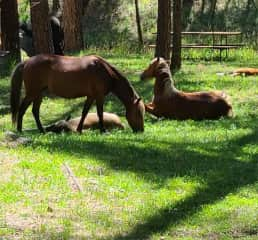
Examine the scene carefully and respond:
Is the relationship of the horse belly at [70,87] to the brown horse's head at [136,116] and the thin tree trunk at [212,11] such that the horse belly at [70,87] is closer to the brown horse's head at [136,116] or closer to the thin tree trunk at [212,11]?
the brown horse's head at [136,116]

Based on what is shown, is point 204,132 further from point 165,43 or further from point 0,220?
point 165,43

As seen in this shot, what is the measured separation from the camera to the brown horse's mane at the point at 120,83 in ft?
40.4

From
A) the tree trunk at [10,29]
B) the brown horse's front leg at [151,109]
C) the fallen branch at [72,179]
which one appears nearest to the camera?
the fallen branch at [72,179]

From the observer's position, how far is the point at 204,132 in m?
11.9

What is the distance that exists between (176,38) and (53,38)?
4.91m

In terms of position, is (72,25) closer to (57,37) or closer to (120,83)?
(57,37)

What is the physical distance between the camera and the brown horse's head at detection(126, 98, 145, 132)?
1247 centimetres

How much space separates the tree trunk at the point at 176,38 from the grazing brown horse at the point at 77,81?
7.25m

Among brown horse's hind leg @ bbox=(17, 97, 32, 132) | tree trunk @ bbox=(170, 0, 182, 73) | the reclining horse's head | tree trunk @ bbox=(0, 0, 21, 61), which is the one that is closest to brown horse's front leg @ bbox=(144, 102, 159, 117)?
the reclining horse's head

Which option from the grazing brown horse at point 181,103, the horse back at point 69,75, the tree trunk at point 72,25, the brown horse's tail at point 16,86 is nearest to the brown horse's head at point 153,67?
the grazing brown horse at point 181,103

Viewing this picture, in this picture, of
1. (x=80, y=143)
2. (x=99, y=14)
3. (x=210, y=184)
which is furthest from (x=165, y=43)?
(x=99, y=14)

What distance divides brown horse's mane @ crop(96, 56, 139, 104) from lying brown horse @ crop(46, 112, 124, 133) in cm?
69

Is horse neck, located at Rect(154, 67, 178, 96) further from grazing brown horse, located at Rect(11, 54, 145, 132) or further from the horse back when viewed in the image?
the horse back

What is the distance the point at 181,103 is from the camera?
1404cm
